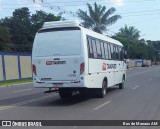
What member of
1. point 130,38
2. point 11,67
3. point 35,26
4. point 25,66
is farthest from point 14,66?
point 130,38

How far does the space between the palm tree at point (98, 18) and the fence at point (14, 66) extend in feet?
55.6

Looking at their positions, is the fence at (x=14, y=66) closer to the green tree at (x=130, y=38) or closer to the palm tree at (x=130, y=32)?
the green tree at (x=130, y=38)

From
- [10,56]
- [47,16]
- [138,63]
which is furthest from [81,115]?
[138,63]

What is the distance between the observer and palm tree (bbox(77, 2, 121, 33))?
57188mm

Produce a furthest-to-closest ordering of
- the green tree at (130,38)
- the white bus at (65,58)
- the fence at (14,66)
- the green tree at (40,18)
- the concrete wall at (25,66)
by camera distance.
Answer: the green tree at (130,38) < the green tree at (40,18) < the concrete wall at (25,66) < the fence at (14,66) < the white bus at (65,58)

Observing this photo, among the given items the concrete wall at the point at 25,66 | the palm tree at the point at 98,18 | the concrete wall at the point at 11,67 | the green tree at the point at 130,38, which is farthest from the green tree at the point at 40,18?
the concrete wall at the point at 11,67

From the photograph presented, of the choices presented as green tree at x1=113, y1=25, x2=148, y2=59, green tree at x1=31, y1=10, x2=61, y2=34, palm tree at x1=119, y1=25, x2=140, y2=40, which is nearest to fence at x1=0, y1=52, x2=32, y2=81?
green tree at x1=31, y1=10, x2=61, y2=34

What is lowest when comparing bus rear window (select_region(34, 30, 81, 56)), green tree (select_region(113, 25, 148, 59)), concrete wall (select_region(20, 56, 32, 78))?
concrete wall (select_region(20, 56, 32, 78))

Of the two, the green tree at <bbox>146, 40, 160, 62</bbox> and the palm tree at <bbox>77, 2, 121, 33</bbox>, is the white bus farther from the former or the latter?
the green tree at <bbox>146, 40, 160, 62</bbox>

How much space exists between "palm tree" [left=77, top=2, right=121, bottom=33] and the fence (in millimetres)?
16961

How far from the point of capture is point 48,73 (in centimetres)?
1498

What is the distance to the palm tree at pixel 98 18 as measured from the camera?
5719 cm

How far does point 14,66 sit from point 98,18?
69.0 feet

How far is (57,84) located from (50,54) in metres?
1.34
